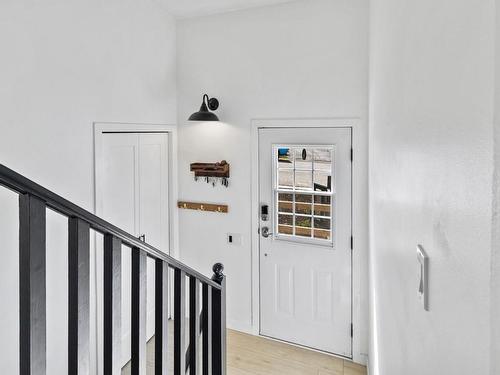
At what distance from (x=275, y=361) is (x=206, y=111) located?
2.23m

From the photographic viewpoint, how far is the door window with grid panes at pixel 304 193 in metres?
3.69

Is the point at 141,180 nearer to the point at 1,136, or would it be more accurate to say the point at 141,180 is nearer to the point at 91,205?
the point at 91,205

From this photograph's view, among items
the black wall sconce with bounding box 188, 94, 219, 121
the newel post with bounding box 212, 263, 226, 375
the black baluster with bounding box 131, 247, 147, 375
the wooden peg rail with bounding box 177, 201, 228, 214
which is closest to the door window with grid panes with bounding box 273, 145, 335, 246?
the wooden peg rail with bounding box 177, 201, 228, 214

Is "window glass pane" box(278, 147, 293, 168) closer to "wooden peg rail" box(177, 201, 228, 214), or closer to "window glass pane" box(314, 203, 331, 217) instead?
"window glass pane" box(314, 203, 331, 217)

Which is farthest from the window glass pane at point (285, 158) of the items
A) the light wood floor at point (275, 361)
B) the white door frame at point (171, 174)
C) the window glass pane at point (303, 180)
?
the light wood floor at point (275, 361)

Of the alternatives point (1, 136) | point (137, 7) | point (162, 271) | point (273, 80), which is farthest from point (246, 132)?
point (162, 271)

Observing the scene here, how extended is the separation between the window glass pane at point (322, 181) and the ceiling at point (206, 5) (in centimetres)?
148

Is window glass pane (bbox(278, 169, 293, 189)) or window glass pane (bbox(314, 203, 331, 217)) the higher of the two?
window glass pane (bbox(278, 169, 293, 189))

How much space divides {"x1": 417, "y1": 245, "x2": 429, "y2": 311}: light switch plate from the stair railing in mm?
790

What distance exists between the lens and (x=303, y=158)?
3750 mm

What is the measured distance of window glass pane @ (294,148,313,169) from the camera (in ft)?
12.2

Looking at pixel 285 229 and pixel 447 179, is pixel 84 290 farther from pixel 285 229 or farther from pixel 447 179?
pixel 285 229

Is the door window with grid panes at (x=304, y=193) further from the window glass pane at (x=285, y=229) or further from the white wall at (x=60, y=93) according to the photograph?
the white wall at (x=60, y=93)

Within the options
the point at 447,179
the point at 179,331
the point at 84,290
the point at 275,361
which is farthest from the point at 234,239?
the point at 447,179
